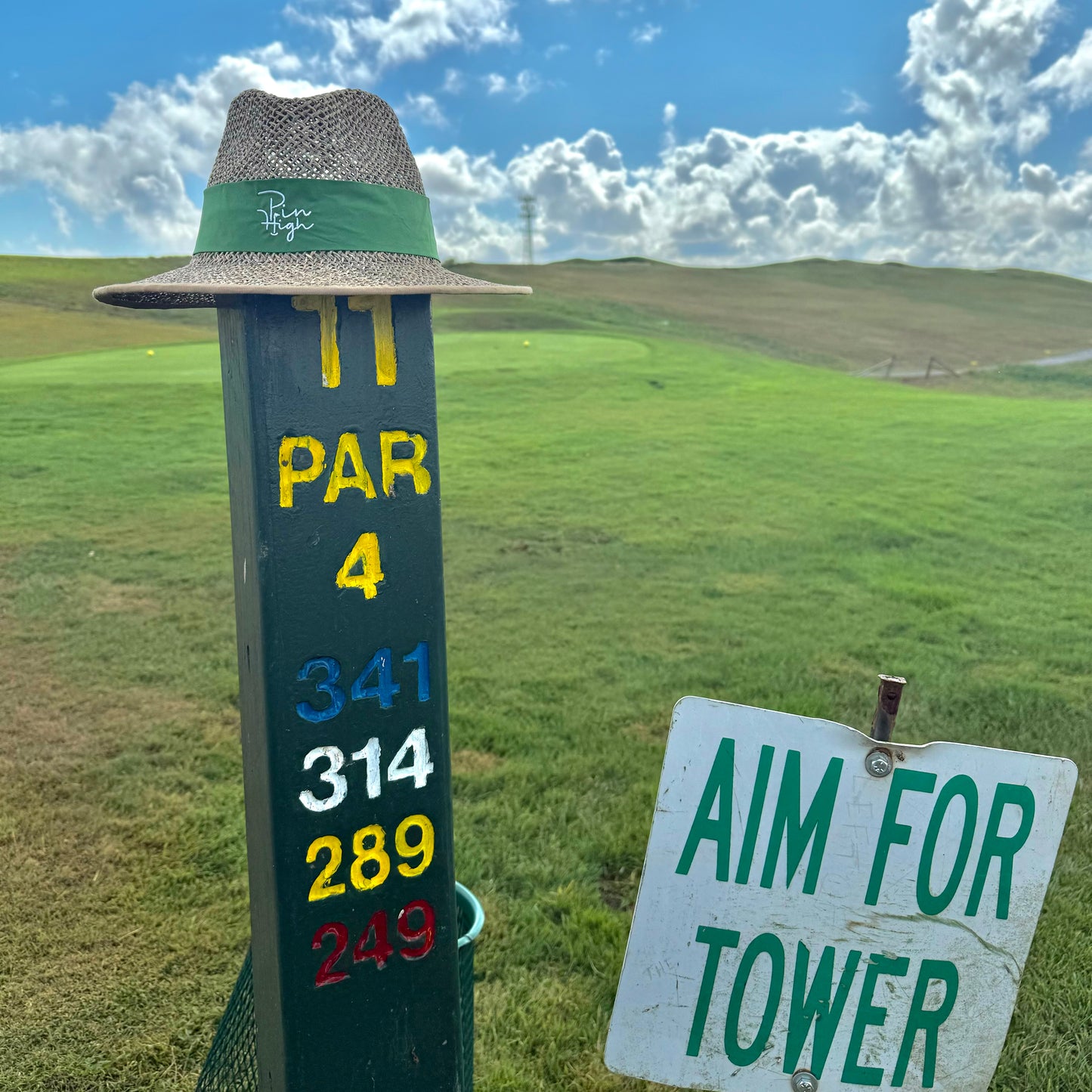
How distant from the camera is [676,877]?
145 cm

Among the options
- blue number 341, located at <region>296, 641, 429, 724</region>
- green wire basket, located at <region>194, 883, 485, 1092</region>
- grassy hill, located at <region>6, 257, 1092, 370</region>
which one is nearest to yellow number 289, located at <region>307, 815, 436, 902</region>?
blue number 341, located at <region>296, 641, 429, 724</region>

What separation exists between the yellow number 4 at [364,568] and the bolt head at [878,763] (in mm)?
783

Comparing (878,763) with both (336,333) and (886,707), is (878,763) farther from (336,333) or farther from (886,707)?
(336,333)

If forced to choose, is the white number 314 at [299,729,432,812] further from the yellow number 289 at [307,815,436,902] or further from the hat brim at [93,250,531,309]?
the hat brim at [93,250,531,309]

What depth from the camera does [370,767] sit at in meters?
1.59

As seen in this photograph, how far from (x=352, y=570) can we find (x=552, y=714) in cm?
289

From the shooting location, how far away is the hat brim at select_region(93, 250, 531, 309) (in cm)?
138

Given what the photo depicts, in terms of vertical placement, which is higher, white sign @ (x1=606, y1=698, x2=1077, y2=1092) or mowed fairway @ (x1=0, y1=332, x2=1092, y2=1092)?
white sign @ (x1=606, y1=698, x2=1077, y2=1092)

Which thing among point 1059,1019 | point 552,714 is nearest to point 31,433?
point 552,714

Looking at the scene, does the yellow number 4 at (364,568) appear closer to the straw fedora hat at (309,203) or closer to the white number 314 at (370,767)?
the white number 314 at (370,767)

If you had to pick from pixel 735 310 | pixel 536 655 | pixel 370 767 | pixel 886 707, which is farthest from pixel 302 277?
pixel 735 310

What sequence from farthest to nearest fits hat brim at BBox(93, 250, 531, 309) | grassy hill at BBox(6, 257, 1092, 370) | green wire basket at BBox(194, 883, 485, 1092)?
1. grassy hill at BBox(6, 257, 1092, 370)
2. green wire basket at BBox(194, 883, 485, 1092)
3. hat brim at BBox(93, 250, 531, 309)

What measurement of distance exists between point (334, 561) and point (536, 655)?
3586 millimetres

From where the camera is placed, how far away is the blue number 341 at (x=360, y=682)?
1.52 metres
